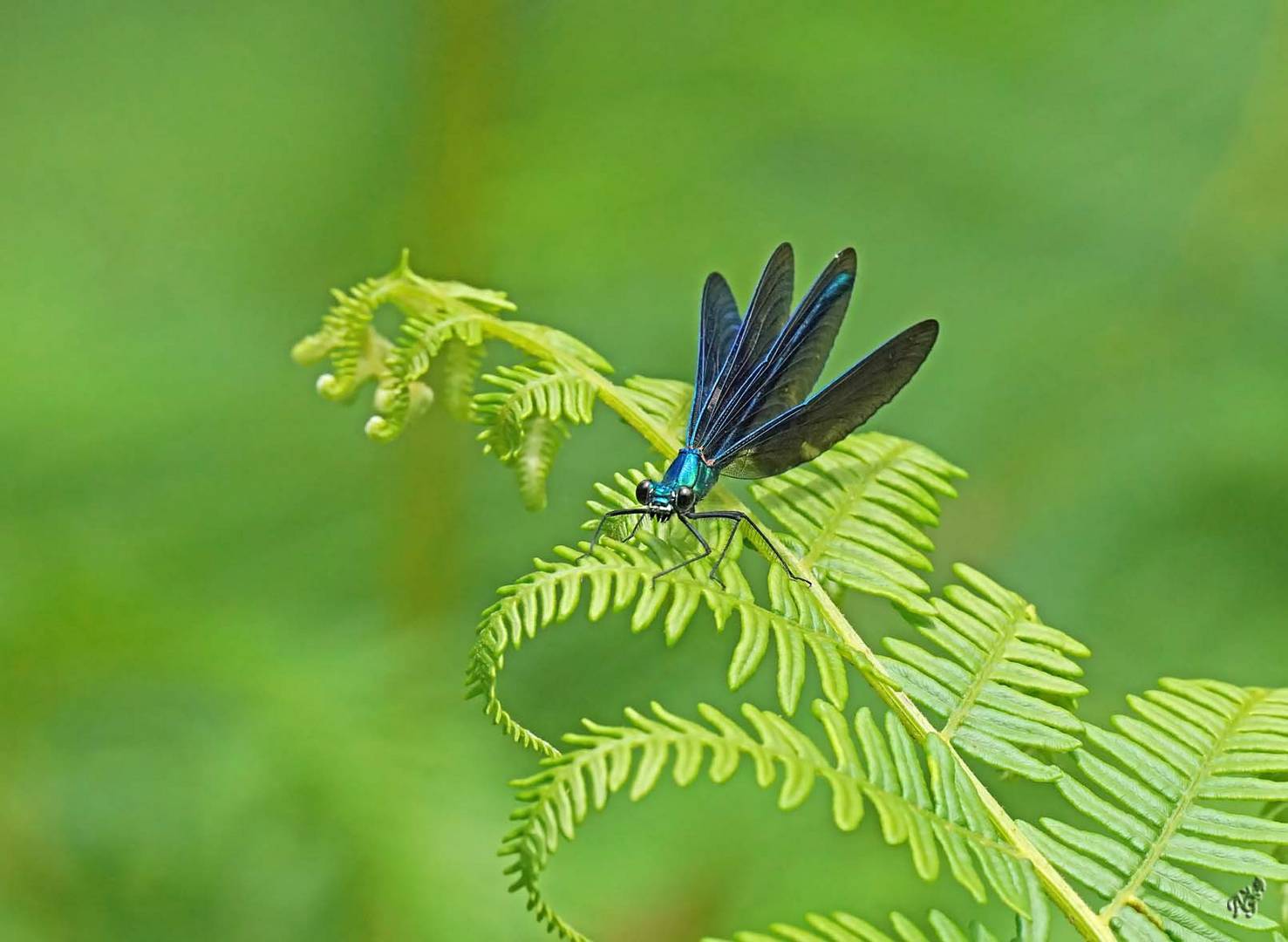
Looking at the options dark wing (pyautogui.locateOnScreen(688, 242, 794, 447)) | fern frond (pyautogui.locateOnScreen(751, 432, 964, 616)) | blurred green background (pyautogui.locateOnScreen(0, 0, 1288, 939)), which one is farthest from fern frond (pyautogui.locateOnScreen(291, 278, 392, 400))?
blurred green background (pyautogui.locateOnScreen(0, 0, 1288, 939))

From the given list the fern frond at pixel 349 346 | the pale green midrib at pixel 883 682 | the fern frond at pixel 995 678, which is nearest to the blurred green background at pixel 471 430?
the fern frond at pixel 349 346

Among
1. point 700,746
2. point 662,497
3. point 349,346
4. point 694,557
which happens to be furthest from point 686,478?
point 700,746

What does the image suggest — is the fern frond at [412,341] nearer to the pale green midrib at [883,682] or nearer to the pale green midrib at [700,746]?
the pale green midrib at [883,682]

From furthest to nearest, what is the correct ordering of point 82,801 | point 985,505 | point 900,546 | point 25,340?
point 985,505 < point 25,340 < point 82,801 < point 900,546

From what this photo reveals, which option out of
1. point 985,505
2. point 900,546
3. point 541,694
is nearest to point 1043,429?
point 985,505

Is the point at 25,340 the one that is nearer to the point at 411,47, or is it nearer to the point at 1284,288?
the point at 411,47

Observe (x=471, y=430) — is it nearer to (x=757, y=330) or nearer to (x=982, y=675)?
(x=757, y=330)
